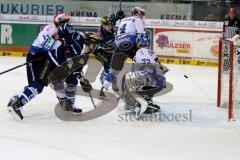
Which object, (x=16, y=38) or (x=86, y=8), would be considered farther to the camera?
(x=86, y=8)

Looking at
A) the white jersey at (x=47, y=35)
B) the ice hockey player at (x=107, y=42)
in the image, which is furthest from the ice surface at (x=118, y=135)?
the white jersey at (x=47, y=35)

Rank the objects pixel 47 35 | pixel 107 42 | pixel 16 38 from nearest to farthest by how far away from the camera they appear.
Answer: pixel 47 35 → pixel 107 42 → pixel 16 38

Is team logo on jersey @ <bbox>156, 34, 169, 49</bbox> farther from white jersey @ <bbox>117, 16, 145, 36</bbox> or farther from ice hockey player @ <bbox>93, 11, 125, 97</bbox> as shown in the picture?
white jersey @ <bbox>117, 16, 145, 36</bbox>

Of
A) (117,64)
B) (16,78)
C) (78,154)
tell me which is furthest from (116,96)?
(78,154)

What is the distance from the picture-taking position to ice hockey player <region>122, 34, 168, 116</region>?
19.5ft

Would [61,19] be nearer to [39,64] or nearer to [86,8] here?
[39,64]

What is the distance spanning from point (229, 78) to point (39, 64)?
2.20m

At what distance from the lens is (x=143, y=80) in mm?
6098

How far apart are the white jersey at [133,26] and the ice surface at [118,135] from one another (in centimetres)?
95

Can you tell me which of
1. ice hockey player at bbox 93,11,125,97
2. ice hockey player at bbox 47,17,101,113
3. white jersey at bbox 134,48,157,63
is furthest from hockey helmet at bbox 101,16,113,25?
white jersey at bbox 134,48,157,63

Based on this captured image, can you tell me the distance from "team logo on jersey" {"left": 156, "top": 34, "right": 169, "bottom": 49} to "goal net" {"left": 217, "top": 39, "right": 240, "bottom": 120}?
12.1ft

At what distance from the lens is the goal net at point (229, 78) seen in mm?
6049

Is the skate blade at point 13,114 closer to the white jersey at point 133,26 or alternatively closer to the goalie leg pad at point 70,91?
the goalie leg pad at point 70,91

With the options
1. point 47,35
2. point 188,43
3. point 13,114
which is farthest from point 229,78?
point 188,43
